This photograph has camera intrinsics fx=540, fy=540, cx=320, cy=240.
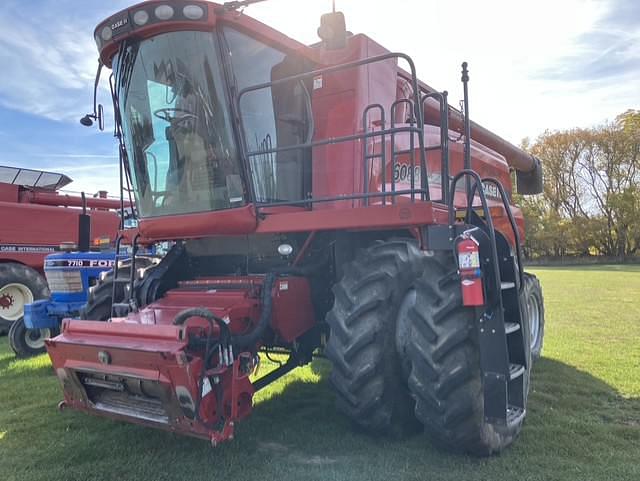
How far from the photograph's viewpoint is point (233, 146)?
13.4 feet

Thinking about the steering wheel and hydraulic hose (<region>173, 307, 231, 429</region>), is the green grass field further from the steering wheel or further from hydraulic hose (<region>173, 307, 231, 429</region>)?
the steering wheel

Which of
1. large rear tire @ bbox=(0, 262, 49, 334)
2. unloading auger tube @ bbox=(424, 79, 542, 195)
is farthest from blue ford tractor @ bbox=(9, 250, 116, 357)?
unloading auger tube @ bbox=(424, 79, 542, 195)

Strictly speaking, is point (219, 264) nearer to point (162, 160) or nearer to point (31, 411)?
point (162, 160)

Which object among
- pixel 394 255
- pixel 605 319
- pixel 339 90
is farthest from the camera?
pixel 605 319

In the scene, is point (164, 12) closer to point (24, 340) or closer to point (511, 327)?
point (511, 327)

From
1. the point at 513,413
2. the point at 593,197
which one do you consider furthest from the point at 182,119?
the point at 593,197

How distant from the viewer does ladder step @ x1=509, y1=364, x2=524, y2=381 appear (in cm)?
352

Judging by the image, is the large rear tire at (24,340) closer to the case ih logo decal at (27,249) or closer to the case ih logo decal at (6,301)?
the case ih logo decal at (6,301)

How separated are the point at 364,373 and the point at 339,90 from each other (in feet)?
8.41

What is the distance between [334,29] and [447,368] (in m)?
2.39

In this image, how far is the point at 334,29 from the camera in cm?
372

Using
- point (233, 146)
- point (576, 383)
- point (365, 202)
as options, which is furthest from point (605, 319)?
point (233, 146)

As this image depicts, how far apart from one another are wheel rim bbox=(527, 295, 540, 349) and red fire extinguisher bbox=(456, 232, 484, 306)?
391 cm

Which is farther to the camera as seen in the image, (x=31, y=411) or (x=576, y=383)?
(x=576, y=383)
